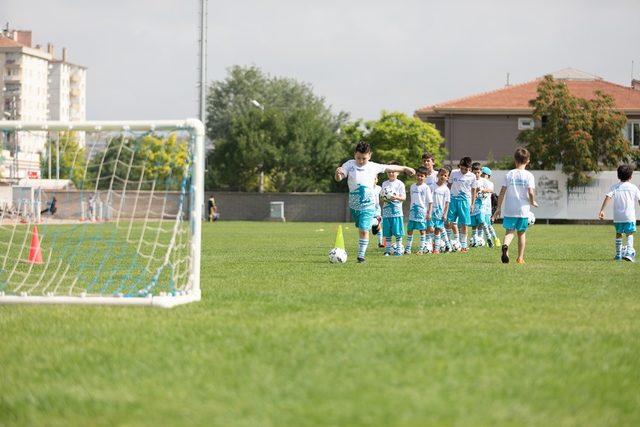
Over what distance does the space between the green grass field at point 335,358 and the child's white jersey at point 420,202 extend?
7.95m

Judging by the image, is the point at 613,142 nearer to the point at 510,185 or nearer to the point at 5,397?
the point at 510,185

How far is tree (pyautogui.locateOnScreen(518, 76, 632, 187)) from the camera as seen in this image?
5281 centimetres

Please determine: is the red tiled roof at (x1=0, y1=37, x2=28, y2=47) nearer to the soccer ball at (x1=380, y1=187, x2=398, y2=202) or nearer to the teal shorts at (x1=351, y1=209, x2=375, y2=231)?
the soccer ball at (x1=380, y1=187, x2=398, y2=202)

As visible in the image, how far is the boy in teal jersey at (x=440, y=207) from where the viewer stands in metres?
19.5

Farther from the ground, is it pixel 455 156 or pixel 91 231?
pixel 455 156

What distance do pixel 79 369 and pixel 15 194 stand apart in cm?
1661

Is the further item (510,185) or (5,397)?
(510,185)

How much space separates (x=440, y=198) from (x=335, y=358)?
1396 centimetres

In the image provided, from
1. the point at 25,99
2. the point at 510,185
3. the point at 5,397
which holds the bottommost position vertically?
the point at 5,397

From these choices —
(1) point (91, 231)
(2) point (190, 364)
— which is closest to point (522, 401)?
(2) point (190, 364)

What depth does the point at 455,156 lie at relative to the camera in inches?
2495

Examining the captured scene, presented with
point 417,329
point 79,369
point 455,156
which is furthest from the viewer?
point 455,156

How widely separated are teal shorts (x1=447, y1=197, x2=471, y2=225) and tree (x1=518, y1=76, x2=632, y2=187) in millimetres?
33259

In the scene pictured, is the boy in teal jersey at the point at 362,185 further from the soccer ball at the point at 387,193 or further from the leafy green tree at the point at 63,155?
the leafy green tree at the point at 63,155
